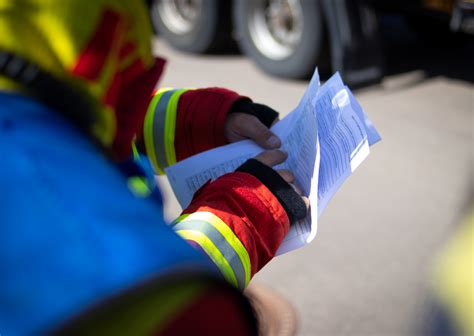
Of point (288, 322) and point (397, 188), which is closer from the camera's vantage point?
point (288, 322)

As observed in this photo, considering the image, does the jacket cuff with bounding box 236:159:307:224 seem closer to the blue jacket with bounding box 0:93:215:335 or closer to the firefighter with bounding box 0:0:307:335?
the firefighter with bounding box 0:0:307:335

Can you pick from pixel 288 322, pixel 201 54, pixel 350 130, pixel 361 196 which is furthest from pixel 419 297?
pixel 201 54

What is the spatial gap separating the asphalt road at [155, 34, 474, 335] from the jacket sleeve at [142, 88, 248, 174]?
0.59m

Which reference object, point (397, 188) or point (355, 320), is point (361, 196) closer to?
point (397, 188)

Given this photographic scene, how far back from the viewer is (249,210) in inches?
42.8

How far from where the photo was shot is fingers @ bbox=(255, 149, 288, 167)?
1.24 metres

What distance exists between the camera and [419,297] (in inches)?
100

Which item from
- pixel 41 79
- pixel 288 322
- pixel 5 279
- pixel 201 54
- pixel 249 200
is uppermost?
pixel 41 79

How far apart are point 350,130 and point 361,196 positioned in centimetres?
219

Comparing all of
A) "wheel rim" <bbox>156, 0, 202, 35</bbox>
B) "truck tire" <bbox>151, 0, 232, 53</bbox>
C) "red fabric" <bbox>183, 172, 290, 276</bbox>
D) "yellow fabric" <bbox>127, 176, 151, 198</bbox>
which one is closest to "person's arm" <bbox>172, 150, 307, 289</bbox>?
"red fabric" <bbox>183, 172, 290, 276</bbox>

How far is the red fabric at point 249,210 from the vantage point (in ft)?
3.51

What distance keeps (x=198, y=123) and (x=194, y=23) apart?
450cm

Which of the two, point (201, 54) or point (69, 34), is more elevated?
point (69, 34)

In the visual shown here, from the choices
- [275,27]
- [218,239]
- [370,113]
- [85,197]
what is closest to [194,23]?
[275,27]
